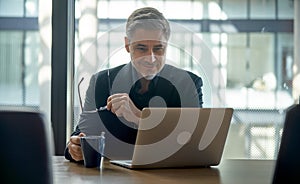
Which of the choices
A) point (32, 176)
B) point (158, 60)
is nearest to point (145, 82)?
point (158, 60)

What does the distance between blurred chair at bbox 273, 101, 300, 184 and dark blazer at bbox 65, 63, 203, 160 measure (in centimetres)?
137

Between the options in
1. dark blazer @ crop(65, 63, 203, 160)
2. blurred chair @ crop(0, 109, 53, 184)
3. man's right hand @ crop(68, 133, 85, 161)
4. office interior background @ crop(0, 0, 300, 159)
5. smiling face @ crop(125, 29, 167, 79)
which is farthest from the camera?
office interior background @ crop(0, 0, 300, 159)

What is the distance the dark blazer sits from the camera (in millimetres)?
2328

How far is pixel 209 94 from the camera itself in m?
3.30

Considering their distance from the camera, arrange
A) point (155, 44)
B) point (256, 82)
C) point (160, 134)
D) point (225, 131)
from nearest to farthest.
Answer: point (160, 134) → point (225, 131) → point (155, 44) → point (256, 82)

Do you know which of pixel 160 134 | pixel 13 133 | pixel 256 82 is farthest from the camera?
pixel 256 82

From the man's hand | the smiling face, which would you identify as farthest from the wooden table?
the smiling face

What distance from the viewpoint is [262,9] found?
3.31 metres

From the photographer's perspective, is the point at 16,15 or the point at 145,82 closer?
the point at 145,82

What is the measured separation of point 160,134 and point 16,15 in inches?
80.1

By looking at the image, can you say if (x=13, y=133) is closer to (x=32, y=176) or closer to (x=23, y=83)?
(x=32, y=176)

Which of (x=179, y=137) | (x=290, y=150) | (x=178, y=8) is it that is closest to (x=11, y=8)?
(x=178, y=8)

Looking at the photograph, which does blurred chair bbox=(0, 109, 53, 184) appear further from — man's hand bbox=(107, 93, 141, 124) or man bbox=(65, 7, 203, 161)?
man bbox=(65, 7, 203, 161)

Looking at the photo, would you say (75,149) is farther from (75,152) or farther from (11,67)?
(11,67)
